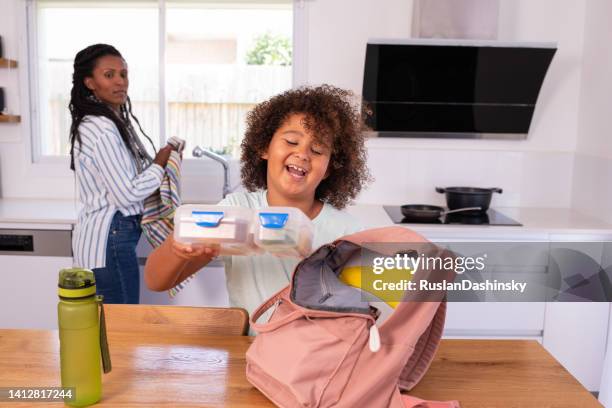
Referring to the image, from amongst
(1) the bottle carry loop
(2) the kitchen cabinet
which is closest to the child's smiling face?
(1) the bottle carry loop

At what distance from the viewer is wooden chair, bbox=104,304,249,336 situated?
125 cm

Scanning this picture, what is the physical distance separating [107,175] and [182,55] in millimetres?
1101

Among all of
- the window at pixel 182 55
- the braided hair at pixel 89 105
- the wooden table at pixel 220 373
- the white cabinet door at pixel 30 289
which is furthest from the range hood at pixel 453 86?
the wooden table at pixel 220 373

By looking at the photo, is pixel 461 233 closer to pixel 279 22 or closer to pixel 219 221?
pixel 279 22

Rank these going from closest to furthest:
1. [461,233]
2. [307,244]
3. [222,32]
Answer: [307,244], [461,233], [222,32]

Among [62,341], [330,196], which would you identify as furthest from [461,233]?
[62,341]

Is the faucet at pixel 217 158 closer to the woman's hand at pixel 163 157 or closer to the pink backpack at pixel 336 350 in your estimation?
the woman's hand at pixel 163 157

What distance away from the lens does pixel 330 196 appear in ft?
5.10

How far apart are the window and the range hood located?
0.54 metres

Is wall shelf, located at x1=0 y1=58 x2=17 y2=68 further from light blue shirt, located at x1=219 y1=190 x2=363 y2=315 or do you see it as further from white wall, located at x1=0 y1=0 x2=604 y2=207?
light blue shirt, located at x1=219 y1=190 x2=363 y2=315

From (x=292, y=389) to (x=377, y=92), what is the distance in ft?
6.78

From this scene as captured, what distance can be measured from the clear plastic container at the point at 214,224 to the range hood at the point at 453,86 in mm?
1851

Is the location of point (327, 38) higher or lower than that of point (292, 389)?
higher

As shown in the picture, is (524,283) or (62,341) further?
(524,283)
